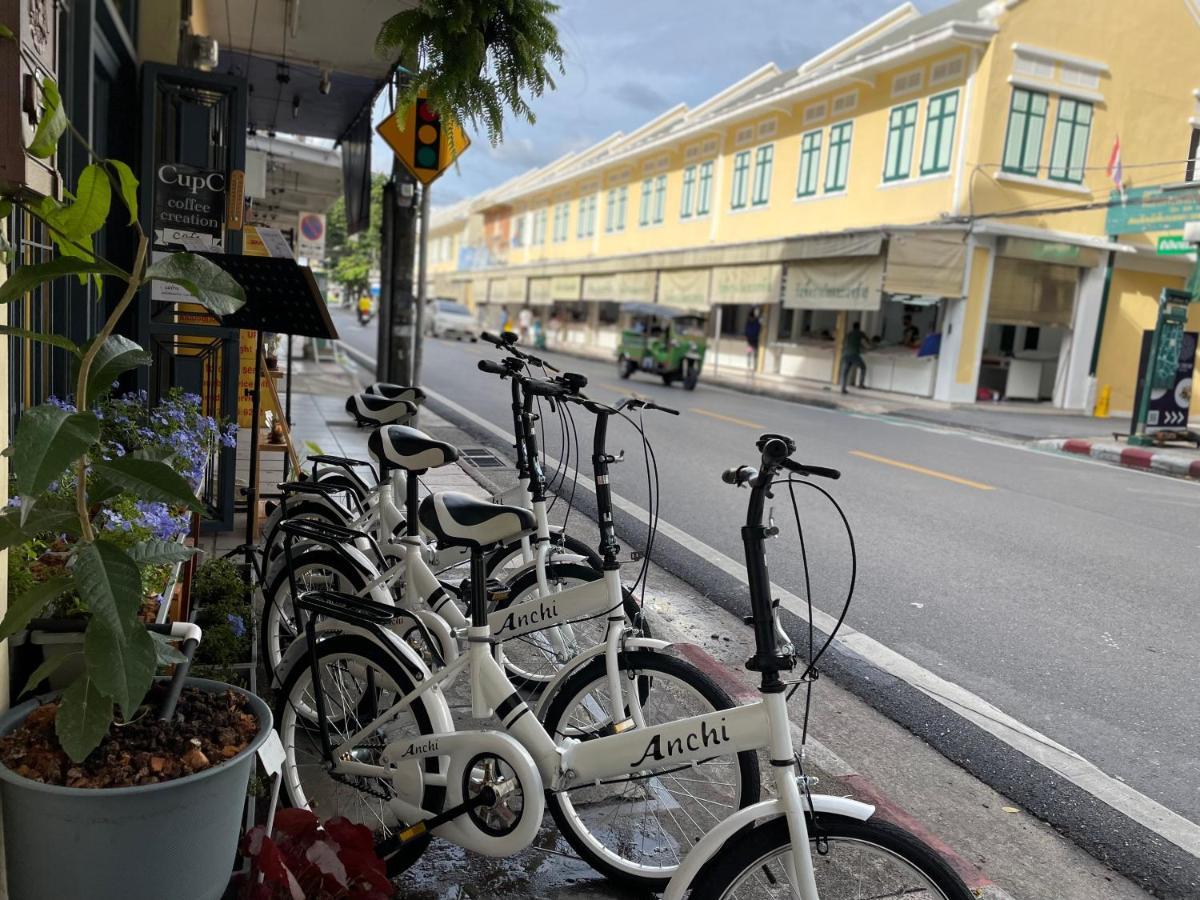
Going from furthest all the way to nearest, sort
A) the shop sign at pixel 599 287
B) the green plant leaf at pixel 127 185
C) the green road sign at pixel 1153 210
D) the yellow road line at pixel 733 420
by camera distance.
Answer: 1. the shop sign at pixel 599 287
2. the green road sign at pixel 1153 210
3. the yellow road line at pixel 733 420
4. the green plant leaf at pixel 127 185

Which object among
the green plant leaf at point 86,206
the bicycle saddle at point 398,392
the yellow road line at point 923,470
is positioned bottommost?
the yellow road line at point 923,470

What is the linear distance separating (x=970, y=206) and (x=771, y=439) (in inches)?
731

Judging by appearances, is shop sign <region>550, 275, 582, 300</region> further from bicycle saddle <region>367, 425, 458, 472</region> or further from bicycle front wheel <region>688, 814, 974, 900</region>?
bicycle front wheel <region>688, 814, 974, 900</region>

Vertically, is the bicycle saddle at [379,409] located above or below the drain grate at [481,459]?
above

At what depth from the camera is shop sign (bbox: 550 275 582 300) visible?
35.7 m

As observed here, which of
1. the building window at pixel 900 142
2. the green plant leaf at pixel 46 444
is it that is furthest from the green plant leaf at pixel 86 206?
the building window at pixel 900 142

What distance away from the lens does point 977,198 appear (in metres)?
18.6

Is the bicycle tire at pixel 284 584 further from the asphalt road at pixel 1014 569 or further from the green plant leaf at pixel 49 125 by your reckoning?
the green plant leaf at pixel 49 125

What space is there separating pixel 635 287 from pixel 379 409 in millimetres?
27174

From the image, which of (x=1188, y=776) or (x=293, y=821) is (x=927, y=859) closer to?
(x=293, y=821)

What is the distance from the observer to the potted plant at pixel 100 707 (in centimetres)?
176

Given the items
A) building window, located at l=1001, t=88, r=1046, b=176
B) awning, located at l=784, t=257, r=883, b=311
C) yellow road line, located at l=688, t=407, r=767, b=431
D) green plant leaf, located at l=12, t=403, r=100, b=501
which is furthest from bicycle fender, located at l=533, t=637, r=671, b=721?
building window, located at l=1001, t=88, r=1046, b=176

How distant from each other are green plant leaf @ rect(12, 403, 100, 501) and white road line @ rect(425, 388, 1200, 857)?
2617 millimetres

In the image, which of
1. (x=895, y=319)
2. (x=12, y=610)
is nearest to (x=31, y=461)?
(x=12, y=610)
